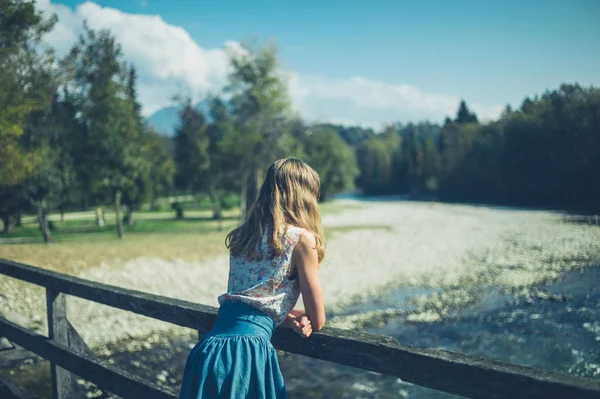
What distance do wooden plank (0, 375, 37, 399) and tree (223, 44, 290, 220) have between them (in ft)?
83.8

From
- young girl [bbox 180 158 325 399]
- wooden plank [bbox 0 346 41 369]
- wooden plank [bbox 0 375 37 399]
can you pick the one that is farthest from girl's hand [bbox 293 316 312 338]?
wooden plank [bbox 0 346 41 369]

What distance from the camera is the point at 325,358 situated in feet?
7.43

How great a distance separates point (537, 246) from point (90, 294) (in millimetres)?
24786

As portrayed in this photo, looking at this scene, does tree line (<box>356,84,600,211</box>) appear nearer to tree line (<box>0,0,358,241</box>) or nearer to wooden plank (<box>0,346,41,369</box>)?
tree line (<box>0,0,358,241</box>)

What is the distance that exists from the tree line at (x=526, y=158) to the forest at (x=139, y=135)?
0.44ft

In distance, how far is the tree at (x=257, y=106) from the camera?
2933 cm

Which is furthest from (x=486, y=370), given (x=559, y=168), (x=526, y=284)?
(x=559, y=168)

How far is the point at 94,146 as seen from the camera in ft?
75.0

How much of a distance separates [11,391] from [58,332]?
30.8 inches

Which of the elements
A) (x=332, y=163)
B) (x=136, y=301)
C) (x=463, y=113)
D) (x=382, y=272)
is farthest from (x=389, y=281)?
(x=463, y=113)

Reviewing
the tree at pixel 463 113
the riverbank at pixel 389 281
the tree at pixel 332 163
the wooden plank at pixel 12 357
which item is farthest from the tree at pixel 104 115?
the tree at pixel 463 113

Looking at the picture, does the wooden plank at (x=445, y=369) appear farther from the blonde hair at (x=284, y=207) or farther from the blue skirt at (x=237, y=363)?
the blonde hair at (x=284, y=207)

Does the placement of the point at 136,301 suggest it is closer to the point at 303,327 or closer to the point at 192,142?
the point at 303,327

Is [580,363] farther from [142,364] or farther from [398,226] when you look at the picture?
[398,226]
